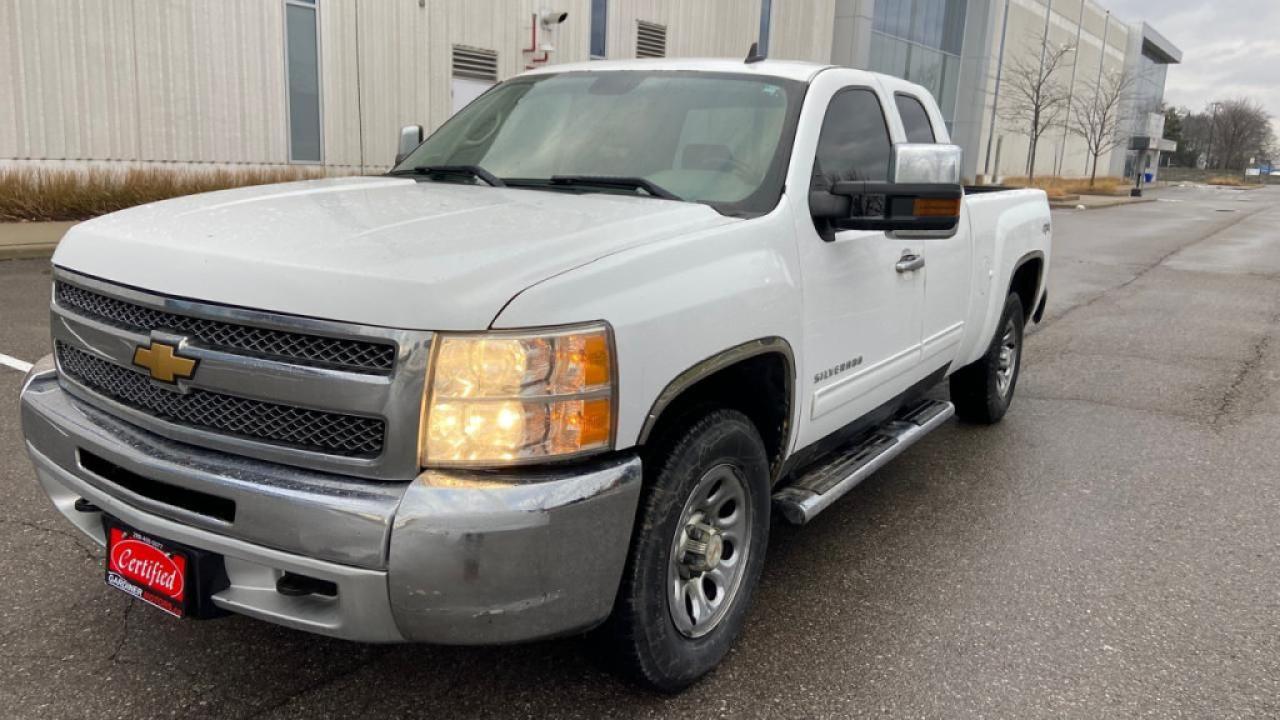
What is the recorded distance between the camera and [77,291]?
111 inches

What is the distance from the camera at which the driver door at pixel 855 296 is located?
3.29 meters

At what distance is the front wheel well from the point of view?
104 inches

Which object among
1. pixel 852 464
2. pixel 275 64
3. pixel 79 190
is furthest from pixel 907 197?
pixel 275 64

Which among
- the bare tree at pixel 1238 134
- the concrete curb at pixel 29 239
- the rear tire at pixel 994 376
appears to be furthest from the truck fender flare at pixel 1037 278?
the bare tree at pixel 1238 134

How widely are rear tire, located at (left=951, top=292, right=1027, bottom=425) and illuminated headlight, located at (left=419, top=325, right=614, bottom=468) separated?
3.77 m

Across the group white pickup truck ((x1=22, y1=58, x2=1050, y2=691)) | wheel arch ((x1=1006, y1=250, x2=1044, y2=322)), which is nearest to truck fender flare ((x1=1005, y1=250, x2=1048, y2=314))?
wheel arch ((x1=1006, y1=250, x2=1044, y2=322))

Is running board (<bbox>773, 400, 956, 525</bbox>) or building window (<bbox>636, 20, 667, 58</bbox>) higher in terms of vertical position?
building window (<bbox>636, 20, 667, 58</bbox>)

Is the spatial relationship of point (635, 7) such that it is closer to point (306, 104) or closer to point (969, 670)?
point (306, 104)

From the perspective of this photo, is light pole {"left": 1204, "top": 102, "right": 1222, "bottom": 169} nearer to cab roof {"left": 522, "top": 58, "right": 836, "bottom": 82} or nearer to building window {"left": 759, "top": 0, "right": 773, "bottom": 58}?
building window {"left": 759, "top": 0, "right": 773, "bottom": 58}

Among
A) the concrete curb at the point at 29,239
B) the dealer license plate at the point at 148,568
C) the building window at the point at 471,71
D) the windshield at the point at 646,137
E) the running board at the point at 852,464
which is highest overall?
the building window at the point at 471,71

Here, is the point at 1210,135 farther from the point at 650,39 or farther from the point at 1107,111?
the point at 650,39

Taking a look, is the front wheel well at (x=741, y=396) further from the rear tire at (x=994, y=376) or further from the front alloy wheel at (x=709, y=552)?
the rear tire at (x=994, y=376)

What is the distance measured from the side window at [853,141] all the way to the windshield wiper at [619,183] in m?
0.57

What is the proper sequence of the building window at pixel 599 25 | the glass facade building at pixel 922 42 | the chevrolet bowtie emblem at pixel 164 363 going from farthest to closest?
the glass facade building at pixel 922 42
the building window at pixel 599 25
the chevrolet bowtie emblem at pixel 164 363
